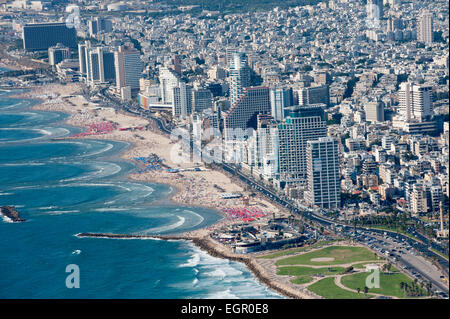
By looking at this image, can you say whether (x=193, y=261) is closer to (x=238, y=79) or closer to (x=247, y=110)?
(x=247, y=110)

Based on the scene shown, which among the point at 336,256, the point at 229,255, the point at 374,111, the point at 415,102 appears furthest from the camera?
the point at 374,111

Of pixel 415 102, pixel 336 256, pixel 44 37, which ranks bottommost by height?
pixel 336 256

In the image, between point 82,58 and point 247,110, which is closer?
point 247,110

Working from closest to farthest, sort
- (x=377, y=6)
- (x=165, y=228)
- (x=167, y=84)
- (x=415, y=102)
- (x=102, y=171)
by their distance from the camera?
1. (x=165, y=228)
2. (x=102, y=171)
3. (x=415, y=102)
4. (x=167, y=84)
5. (x=377, y=6)

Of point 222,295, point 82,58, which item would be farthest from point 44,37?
point 222,295

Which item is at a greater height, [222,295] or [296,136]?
[296,136]
